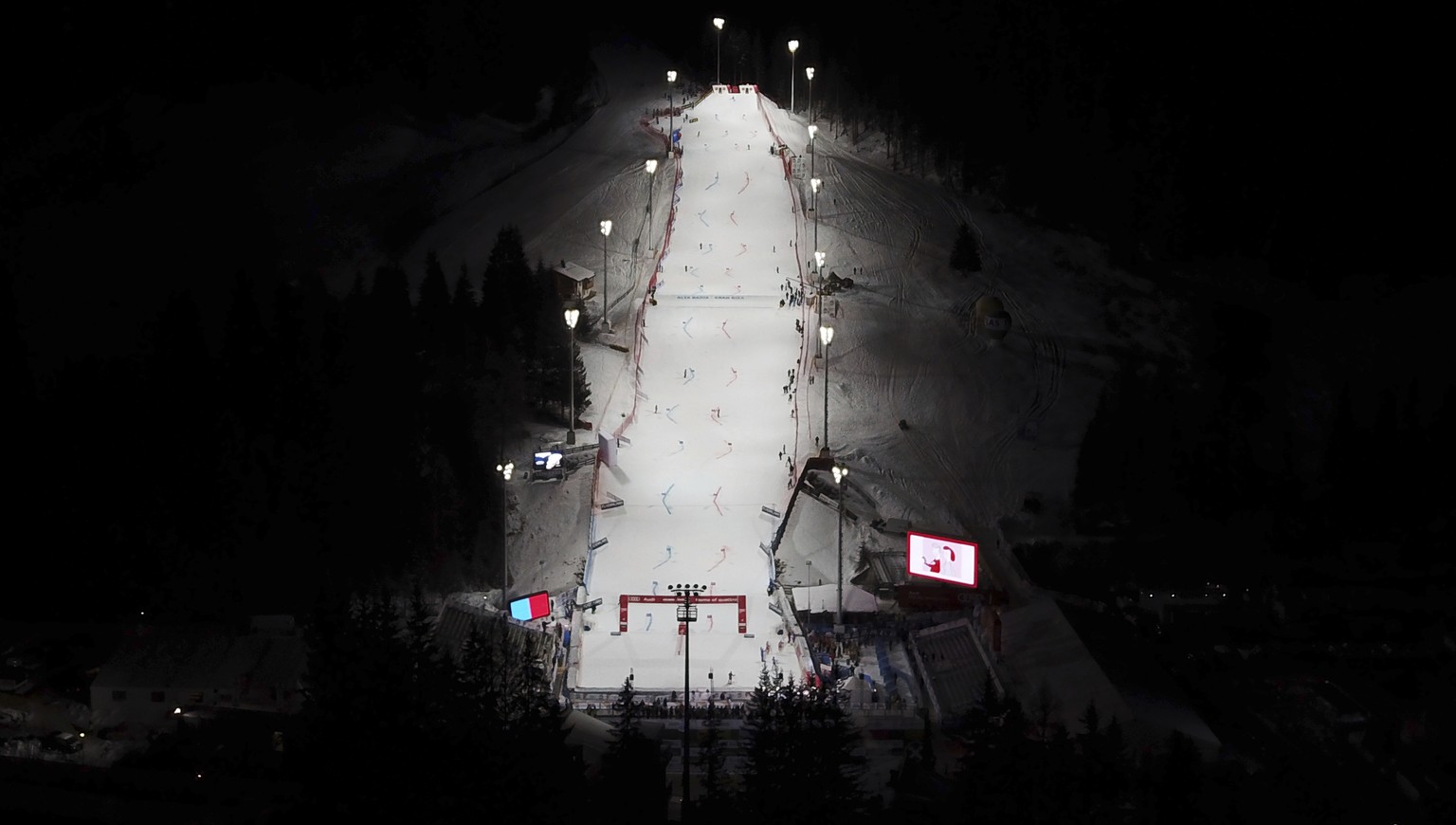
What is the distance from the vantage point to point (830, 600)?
37.5m

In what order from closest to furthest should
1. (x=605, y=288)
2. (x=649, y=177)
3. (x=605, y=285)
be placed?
(x=605, y=288) < (x=605, y=285) < (x=649, y=177)

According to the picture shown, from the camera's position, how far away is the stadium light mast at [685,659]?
26922mm

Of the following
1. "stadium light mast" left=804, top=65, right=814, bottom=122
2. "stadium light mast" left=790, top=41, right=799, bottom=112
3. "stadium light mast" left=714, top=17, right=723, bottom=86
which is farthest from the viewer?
"stadium light mast" left=714, top=17, right=723, bottom=86

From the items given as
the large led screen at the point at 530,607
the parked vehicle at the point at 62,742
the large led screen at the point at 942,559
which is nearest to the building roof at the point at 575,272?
the large led screen at the point at 530,607

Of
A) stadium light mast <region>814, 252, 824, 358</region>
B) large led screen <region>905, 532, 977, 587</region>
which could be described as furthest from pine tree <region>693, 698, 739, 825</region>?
stadium light mast <region>814, 252, 824, 358</region>

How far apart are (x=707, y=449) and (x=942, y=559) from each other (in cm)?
882

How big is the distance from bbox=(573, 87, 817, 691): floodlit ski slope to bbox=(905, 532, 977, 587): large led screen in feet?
11.5

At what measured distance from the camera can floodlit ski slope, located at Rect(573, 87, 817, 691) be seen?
35.3 meters

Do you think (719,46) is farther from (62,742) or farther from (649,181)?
(62,742)

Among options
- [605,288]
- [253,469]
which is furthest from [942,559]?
[605,288]

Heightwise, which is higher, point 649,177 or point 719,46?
point 719,46

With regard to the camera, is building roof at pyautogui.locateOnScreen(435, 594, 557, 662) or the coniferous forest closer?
building roof at pyautogui.locateOnScreen(435, 594, 557, 662)

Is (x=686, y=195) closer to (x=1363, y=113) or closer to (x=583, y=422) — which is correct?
(x=583, y=422)

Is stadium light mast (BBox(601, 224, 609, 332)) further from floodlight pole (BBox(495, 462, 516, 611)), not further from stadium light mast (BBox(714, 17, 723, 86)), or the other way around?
stadium light mast (BBox(714, 17, 723, 86))
